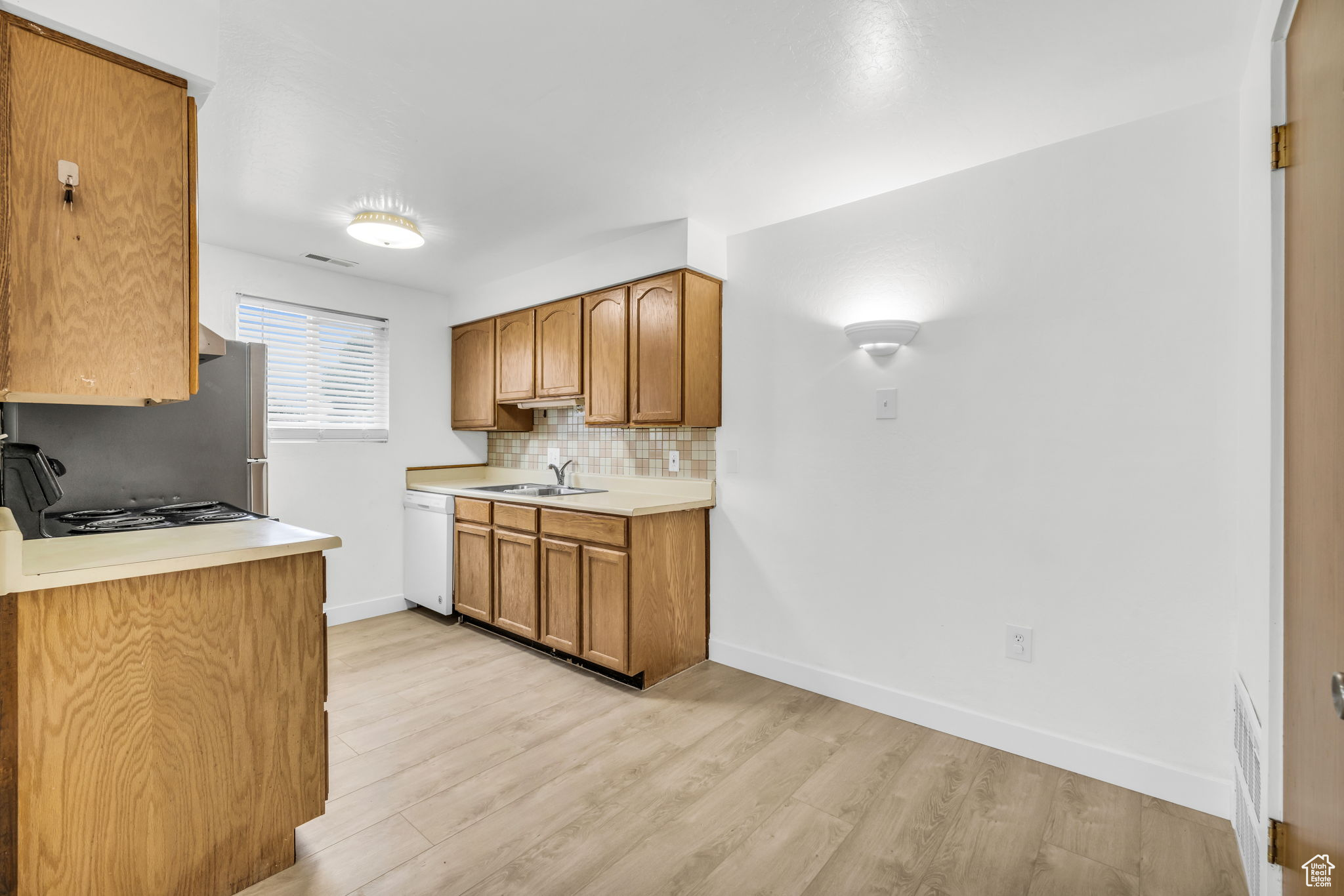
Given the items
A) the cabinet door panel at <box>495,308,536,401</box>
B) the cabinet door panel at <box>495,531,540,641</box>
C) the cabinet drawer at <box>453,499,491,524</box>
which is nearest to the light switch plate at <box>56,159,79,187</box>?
the cabinet door panel at <box>495,531,540,641</box>

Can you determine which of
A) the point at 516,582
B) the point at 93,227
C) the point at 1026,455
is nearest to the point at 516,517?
the point at 516,582

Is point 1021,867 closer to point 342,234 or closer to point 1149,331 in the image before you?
point 1149,331

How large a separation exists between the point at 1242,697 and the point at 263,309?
15.7ft

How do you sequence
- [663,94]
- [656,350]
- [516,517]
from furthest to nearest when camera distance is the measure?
[516,517]
[656,350]
[663,94]

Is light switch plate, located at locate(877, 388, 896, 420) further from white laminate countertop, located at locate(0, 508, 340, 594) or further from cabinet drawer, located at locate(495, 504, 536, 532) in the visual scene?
white laminate countertop, located at locate(0, 508, 340, 594)

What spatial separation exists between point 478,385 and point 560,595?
1900 mm

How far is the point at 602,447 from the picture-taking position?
12.5 ft

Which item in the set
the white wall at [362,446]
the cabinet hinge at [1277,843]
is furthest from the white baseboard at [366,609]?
the cabinet hinge at [1277,843]

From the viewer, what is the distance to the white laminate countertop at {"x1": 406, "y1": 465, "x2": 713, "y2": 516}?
2.94 metres

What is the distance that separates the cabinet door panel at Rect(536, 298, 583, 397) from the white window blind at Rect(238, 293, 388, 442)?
3.98ft

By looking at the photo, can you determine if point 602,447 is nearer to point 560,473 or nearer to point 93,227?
point 560,473

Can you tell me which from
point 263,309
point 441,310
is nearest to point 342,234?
point 263,309

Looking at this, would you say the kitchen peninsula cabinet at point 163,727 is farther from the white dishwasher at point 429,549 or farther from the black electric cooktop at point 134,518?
the white dishwasher at point 429,549

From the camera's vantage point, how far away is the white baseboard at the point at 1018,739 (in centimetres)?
191
